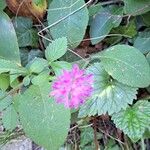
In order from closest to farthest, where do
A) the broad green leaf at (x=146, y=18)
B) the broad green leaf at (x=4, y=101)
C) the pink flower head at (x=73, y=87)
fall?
1. the pink flower head at (x=73, y=87)
2. the broad green leaf at (x=4, y=101)
3. the broad green leaf at (x=146, y=18)

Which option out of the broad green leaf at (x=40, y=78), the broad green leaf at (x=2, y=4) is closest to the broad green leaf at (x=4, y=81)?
the broad green leaf at (x=40, y=78)

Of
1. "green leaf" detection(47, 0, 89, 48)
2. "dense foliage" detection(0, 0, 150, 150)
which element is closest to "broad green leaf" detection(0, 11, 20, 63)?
"dense foliage" detection(0, 0, 150, 150)

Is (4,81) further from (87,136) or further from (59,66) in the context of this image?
(87,136)

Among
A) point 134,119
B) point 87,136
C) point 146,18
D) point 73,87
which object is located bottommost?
point 87,136

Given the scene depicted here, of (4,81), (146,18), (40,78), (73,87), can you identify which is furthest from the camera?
(146,18)

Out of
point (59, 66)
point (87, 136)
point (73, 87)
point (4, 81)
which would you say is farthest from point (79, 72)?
point (87, 136)

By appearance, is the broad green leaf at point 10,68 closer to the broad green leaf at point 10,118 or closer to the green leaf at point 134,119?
the broad green leaf at point 10,118

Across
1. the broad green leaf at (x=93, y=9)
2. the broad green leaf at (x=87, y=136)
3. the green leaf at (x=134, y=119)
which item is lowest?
the broad green leaf at (x=87, y=136)

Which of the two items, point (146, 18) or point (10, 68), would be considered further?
point (146, 18)
